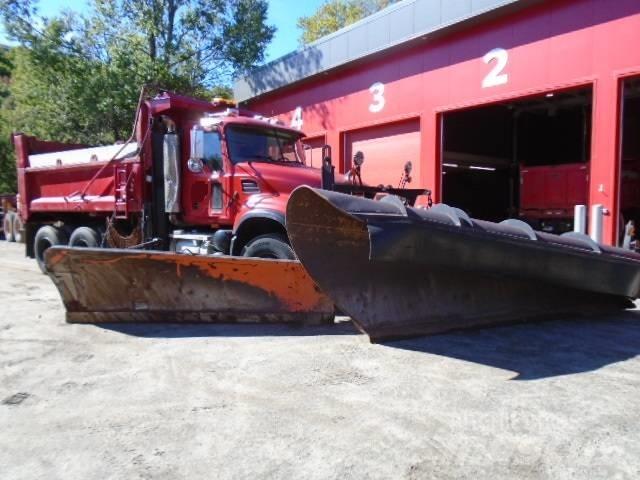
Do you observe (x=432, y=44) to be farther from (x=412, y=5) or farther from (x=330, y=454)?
(x=330, y=454)

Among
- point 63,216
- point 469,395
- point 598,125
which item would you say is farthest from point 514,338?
point 63,216

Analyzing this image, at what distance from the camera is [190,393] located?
3.36 meters

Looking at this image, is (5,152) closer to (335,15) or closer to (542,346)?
(335,15)

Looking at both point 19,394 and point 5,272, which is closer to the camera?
point 19,394

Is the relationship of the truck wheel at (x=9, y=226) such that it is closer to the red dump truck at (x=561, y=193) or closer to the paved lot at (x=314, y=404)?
the paved lot at (x=314, y=404)

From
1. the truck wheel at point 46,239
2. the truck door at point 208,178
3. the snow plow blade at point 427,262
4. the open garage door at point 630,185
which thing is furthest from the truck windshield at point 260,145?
the open garage door at point 630,185

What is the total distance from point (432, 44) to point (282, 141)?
19.5 feet

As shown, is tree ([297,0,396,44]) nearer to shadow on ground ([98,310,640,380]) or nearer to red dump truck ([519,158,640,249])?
red dump truck ([519,158,640,249])

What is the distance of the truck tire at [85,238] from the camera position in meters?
8.38

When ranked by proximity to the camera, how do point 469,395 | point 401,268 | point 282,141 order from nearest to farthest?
point 469,395, point 401,268, point 282,141

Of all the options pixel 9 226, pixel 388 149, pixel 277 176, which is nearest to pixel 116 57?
pixel 9 226

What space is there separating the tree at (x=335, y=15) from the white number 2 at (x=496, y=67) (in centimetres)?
3024

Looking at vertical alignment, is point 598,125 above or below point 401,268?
above

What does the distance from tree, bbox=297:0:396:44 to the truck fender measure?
35308 mm
